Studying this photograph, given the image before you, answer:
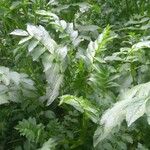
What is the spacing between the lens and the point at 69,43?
2166 millimetres

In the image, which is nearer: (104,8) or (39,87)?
(39,87)

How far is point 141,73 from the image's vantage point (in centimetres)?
207

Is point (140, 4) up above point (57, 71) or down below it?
below

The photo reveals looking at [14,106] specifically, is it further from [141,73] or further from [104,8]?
[104,8]

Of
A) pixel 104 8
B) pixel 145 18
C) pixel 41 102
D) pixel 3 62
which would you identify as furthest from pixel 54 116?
pixel 104 8

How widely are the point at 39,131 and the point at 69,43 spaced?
510mm

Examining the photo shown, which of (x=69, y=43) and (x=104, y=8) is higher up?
(x=69, y=43)

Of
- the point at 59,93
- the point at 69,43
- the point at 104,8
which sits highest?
the point at 69,43

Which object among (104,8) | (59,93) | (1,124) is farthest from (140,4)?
(1,124)

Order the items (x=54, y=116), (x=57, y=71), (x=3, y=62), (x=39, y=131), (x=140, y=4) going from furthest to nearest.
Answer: (x=140, y=4) → (x=3, y=62) → (x=54, y=116) → (x=57, y=71) → (x=39, y=131)

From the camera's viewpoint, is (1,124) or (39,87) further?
(39,87)

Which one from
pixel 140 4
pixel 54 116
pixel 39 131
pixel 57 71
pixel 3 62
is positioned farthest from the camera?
pixel 140 4

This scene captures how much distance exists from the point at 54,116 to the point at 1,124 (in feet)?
0.83

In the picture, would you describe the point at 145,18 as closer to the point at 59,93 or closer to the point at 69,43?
the point at 69,43
